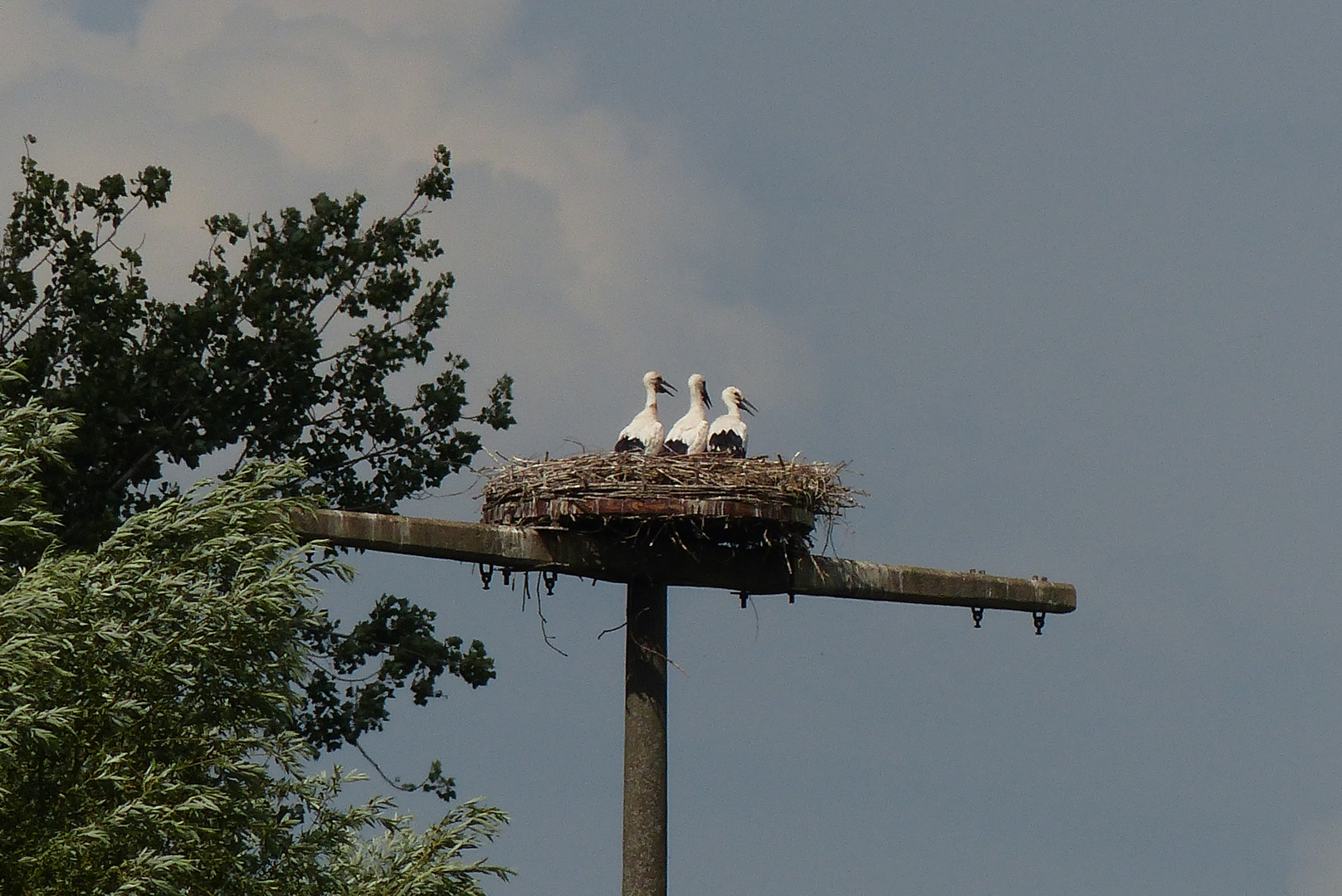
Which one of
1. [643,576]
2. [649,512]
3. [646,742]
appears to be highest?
[649,512]

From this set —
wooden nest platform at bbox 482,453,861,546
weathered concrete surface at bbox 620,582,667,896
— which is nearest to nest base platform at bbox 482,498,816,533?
wooden nest platform at bbox 482,453,861,546

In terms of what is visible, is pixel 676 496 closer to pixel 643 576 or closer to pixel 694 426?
pixel 643 576

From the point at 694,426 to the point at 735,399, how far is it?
5.52 ft

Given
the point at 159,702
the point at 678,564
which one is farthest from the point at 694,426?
the point at 159,702

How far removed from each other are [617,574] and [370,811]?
110 inches

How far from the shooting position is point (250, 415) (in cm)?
2094

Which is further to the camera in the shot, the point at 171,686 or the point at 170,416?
the point at 170,416

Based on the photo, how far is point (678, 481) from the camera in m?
13.7

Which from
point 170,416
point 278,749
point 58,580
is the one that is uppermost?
point 170,416

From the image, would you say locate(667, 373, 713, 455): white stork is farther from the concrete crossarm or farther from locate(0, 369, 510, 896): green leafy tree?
locate(0, 369, 510, 896): green leafy tree

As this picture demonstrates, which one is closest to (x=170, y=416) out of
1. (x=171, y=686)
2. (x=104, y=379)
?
(x=104, y=379)

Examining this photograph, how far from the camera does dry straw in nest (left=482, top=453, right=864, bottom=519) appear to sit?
533 inches

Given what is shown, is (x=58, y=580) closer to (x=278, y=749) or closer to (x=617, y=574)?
(x=278, y=749)

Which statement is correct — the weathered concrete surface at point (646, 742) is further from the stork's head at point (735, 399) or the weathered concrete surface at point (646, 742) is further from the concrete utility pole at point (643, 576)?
the stork's head at point (735, 399)
